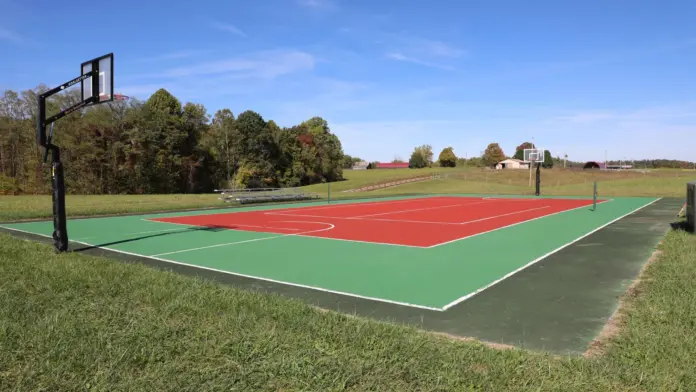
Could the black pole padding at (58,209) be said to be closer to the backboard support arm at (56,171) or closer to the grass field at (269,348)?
the backboard support arm at (56,171)

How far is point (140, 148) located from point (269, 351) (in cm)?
4642

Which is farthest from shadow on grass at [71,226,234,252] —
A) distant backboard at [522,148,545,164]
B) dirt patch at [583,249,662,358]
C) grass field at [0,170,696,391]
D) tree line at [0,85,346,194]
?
distant backboard at [522,148,545,164]

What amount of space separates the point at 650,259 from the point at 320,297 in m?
7.17

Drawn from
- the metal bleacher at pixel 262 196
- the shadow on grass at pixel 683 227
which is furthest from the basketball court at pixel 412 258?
the metal bleacher at pixel 262 196

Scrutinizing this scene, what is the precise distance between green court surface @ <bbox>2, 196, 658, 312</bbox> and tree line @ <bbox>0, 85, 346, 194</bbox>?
31.0m

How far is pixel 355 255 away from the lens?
10438 millimetres

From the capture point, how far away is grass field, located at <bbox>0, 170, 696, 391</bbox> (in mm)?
3715

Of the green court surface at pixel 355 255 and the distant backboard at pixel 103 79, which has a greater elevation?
the distant backboard at pixel 103 79

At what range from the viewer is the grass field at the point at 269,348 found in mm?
3715

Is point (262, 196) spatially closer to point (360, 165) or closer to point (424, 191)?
point (424, 191)

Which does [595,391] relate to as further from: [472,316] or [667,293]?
[667,293]

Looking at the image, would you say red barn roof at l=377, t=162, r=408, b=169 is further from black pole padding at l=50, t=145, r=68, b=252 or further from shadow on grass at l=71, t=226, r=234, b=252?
black pole padding at l=50, t=145, r=68, b=252

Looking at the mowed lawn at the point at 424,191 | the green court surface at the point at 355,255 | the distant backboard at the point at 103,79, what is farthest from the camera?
the mowed lawn at the point at 424,191

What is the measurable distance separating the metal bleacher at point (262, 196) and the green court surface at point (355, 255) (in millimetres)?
11259
